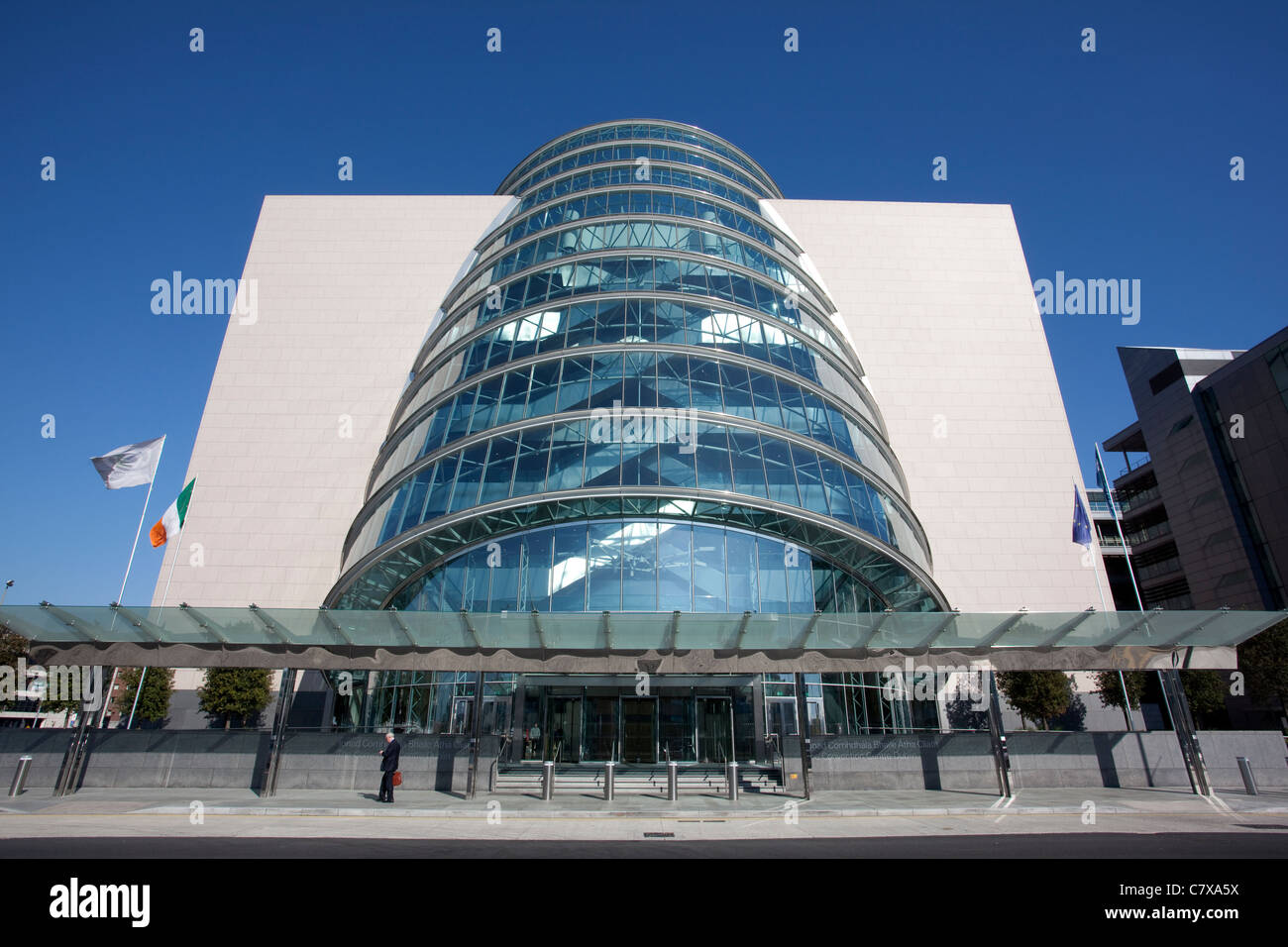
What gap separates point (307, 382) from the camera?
38625mm

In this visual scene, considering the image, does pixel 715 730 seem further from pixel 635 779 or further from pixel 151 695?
pixel 151 695

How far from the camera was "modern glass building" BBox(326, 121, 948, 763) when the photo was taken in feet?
74.1

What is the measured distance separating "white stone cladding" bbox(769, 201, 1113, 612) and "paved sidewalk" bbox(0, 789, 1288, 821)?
16309 millimetres

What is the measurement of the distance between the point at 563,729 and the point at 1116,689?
89.3ft

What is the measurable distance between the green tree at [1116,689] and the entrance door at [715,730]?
21.4 meters

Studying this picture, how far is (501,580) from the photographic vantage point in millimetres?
22766

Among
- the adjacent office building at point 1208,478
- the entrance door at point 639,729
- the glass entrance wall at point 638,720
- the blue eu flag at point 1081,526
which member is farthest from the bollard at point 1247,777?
the adjacent office building at point 1208,478

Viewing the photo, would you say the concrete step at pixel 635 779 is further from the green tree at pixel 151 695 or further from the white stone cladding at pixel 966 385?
the green tree at pixel 151 695

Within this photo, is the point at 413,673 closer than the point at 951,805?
No

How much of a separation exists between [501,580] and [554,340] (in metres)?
10.3

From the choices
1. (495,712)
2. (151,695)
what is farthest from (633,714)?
(151,695)
